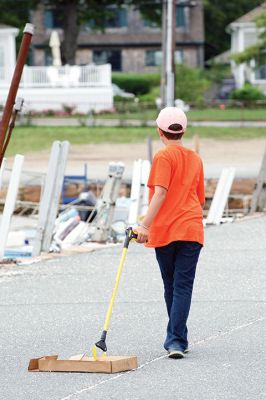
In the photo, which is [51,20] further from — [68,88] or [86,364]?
[86,364]

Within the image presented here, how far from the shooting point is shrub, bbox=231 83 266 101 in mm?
67000

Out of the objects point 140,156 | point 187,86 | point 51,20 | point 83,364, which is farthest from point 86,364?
point 51,20

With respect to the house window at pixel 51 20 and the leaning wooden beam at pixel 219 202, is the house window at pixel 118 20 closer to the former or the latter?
the house window at pixel 51 20

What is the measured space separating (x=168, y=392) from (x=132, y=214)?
41.4 ft

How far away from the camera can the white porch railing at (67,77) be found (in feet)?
195

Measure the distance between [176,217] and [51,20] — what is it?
250ft

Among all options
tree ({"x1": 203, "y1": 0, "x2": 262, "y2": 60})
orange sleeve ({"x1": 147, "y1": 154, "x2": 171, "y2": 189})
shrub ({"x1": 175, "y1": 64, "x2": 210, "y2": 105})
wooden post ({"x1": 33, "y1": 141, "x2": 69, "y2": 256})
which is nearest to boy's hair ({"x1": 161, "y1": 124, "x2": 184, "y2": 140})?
orange sleeve ({"x1": 147, "y1": 154, "x2": 171, "y2": 189})

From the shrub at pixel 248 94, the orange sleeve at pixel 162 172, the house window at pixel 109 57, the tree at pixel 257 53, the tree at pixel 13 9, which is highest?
the tree at pixel 13 9

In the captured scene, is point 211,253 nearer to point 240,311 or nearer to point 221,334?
point 240,311

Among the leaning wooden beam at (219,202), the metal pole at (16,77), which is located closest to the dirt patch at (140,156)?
the leaning wooden beam at (219,202)

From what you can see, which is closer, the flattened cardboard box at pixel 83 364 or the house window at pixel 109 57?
the flattened cardboard box at pixel 83 364

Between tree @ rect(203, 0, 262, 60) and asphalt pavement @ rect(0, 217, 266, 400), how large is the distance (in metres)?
73.5

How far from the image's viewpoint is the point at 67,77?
195 ft

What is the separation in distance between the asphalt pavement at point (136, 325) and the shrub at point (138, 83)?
193ft
